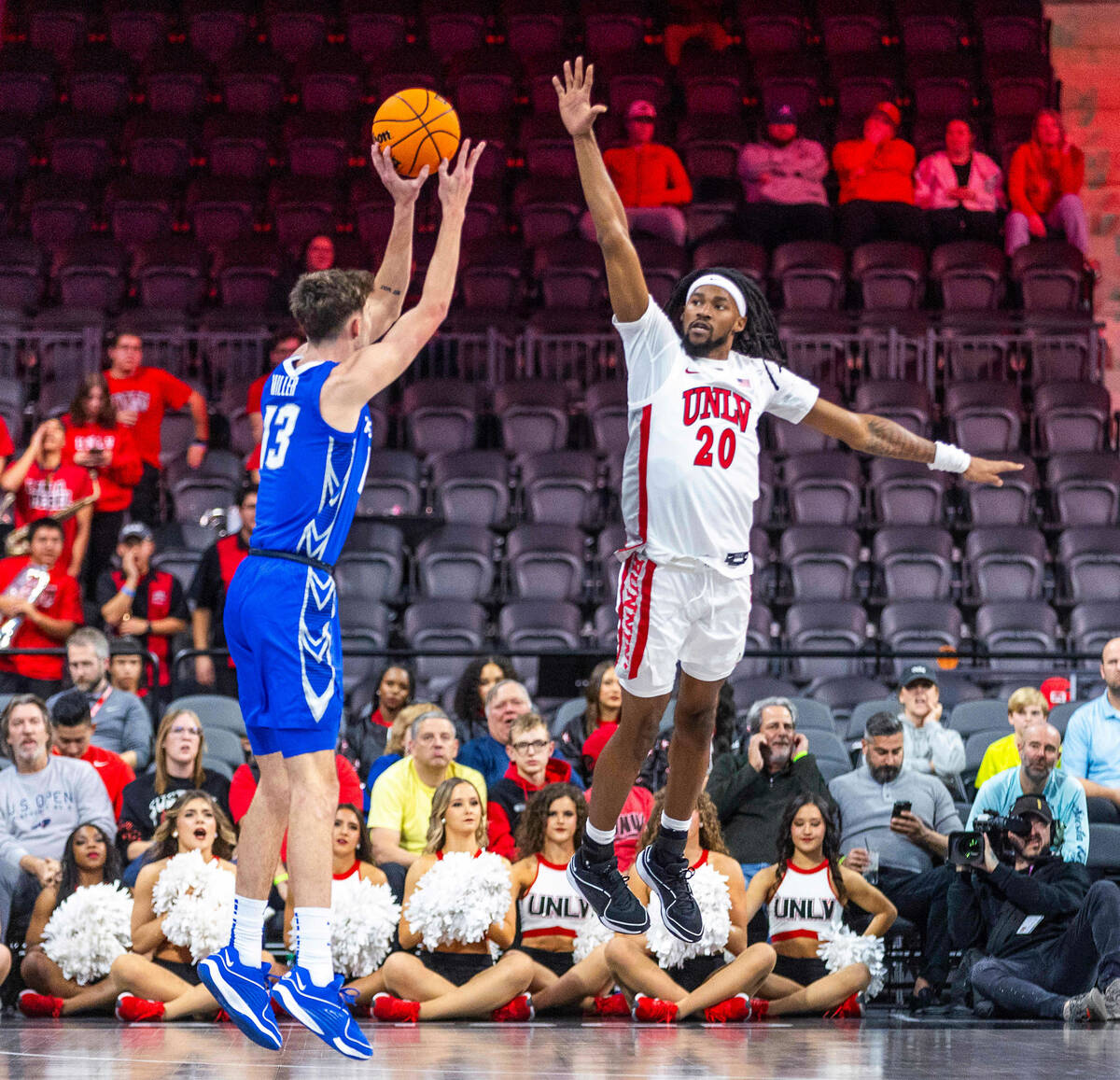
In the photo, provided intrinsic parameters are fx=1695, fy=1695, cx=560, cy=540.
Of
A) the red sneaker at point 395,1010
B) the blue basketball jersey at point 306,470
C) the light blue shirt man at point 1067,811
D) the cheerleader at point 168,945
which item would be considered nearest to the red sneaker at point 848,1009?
the light blue shirt man at point 1067,811

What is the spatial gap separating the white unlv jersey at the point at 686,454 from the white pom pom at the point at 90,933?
3758 mm

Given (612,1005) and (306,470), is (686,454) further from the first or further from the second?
(612,1005)

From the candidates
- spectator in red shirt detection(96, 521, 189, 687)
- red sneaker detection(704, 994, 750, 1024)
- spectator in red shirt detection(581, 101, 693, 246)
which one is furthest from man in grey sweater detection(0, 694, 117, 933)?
spectator in red shirt detection(581, 101, 693, 246)

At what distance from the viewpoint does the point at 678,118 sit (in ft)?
54.5

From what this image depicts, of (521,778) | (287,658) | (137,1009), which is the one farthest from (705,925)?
(287,658)

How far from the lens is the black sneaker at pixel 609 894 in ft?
19.8

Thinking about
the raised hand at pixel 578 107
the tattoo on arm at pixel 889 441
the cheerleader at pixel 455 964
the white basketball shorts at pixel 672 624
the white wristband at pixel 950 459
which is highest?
the raised hand at pixel 578 107

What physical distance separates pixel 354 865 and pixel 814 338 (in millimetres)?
6821

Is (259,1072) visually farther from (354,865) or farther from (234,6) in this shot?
(234,6)

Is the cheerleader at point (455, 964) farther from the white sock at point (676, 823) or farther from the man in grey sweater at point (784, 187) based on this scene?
the man in grey sweater at point (784, 187)

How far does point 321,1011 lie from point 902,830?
4498 millimetres

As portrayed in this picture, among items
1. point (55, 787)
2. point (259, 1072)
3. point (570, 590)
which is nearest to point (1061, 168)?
point (570, 590)

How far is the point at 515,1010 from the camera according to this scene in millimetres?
8211

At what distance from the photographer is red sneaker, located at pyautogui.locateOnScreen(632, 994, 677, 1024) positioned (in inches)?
318
